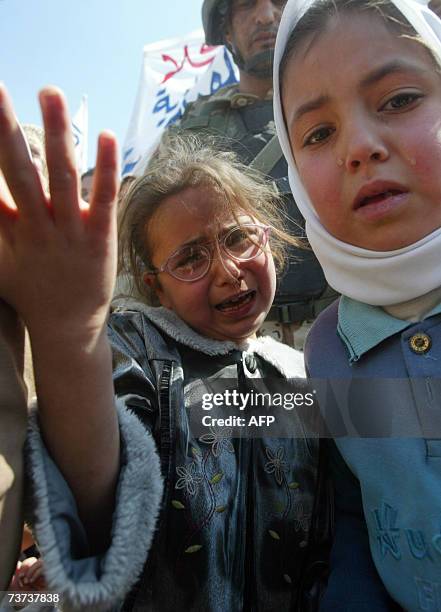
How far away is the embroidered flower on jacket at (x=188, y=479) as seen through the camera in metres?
0.96

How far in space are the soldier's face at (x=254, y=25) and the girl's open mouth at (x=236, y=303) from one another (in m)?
1.92

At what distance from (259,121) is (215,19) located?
36.3 inches

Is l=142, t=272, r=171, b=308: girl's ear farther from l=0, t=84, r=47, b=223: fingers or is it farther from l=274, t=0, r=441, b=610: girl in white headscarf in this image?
l=0, t=84, r=47, b=223: fingers

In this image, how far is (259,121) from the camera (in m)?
2.58

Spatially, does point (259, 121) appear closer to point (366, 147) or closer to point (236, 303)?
point (236, 303)

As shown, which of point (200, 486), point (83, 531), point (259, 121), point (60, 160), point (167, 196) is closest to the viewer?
point (60, 160)

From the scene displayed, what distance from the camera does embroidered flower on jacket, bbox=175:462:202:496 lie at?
0.96m

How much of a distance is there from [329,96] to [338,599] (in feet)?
2.95

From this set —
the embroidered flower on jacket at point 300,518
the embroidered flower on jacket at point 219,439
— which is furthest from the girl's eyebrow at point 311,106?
the embroidered flower on jacket at point 300,518

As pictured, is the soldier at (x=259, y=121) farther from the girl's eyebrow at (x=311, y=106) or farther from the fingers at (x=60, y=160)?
the fingers at (x=60, y=160)

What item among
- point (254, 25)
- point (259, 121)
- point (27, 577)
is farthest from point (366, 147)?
point (254, 25)

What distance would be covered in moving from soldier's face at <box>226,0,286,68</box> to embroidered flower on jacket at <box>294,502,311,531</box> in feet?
7.76

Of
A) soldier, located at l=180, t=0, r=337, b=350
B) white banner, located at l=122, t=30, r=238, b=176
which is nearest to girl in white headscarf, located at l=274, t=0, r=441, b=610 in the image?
soldier, located at l=180, t=0, r=337, b=350

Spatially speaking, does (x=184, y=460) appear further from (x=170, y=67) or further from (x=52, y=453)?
(x=170, y=67)
